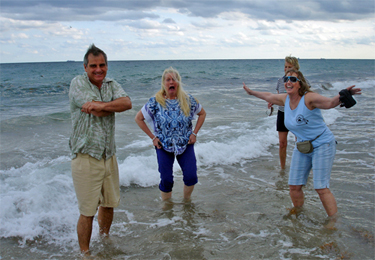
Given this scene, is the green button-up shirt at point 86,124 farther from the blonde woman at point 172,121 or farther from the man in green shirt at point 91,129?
the blonde woman at point 172,121

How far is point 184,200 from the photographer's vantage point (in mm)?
5164

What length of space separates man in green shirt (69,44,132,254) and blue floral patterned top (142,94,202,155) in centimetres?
96

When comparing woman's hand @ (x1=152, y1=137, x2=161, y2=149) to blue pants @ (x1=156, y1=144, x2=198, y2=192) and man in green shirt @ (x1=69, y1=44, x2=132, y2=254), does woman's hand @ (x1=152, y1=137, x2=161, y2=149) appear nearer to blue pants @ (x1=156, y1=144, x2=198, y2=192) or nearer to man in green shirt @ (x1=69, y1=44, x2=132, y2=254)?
blue pants @ (x1=156, y1=144, x2=198, y2=192)

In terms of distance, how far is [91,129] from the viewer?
3201mm

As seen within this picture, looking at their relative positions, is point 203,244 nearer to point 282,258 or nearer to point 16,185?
point 282,258

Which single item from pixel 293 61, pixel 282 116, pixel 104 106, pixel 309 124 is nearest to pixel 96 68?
pixel 104 106

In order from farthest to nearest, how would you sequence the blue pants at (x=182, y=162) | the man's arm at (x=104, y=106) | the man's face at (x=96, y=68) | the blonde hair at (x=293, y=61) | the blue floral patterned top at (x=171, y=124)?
the blonde hair at (x=293, y=61), the blue pants at (x=182, y=162), the blue floral patterned top at (x=171, y=124), the man's face at (x=96, y=68), the man's arm at (x=104, y=106)

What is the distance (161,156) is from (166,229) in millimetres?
987

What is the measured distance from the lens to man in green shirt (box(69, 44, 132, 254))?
3.17 meters

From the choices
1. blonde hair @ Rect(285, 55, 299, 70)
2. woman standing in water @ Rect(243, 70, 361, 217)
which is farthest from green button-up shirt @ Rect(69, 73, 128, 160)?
blonde hair @ Rect(285, 55, 299, 70)

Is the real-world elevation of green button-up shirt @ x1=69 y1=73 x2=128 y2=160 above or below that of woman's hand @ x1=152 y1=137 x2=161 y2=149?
above

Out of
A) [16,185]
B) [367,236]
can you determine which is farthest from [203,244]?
[16,185]

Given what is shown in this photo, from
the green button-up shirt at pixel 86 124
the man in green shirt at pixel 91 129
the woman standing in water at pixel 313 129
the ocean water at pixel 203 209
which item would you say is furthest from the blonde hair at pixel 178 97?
the ocean water at pixel 203 209

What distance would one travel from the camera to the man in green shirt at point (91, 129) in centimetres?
317
